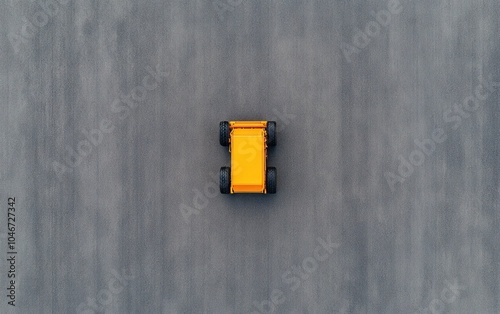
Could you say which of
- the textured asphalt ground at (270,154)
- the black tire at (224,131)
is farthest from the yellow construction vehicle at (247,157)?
the textured asphalt ground at (270,154)

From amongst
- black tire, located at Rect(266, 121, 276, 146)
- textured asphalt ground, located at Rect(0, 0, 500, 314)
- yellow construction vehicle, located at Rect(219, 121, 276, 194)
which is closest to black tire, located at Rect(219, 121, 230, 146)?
yellow construction vehicle, located at Rect(219, 121, 276, 194)

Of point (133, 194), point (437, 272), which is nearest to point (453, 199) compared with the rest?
point (437, 272)

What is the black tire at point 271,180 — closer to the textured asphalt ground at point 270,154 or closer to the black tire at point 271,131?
the textured asphalt ground at point 270,154

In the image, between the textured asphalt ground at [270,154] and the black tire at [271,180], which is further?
the textured asphalt ground at [270,154]

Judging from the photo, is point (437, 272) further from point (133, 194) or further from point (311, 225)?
point (133, 194)

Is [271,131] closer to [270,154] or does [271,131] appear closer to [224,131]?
[270,154]

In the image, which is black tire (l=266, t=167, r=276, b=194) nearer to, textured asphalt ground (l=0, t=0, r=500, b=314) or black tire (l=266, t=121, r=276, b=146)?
textured asphalt ground (l=0, t=0, r=500, b=314)

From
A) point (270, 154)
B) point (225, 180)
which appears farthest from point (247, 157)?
point (270, 154)
